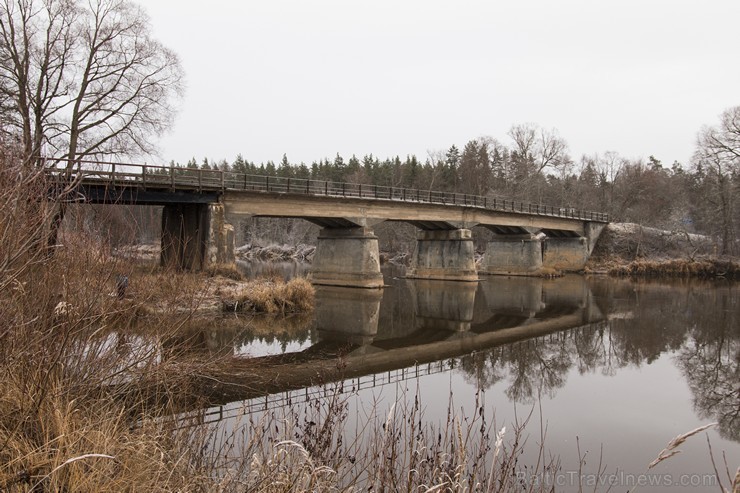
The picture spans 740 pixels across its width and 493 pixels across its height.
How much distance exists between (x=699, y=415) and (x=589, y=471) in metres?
4.70

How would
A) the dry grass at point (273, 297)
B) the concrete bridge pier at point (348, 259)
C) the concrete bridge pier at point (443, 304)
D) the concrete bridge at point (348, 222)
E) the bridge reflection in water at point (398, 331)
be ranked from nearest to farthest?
the bridge reflection in water at point (398, 331)
the dry grass at point (273, 297)
the concrete bridge pier at point (443, 304)
the concrete bridge at point (348, 222)
the concrete bridge pier at point (348, 259)

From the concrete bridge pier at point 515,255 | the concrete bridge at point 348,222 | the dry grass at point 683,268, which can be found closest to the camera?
the concrete bridge at point 348,222

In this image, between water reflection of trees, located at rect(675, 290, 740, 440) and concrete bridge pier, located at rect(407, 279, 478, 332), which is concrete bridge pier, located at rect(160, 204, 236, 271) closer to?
concrete bridge pier, located at rect(407, 279, 478, 332)

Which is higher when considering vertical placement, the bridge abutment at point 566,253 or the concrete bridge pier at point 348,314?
the bridge abutment at point 566,253

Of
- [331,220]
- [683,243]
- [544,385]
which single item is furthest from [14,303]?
[683,243]

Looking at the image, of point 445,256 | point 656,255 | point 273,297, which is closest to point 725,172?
point 656,255

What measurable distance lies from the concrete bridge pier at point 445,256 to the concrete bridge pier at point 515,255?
9.49 metres

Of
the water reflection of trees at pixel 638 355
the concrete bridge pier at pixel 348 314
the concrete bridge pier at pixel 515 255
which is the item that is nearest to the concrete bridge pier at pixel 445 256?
the concrete bridge pier at pixel 515 255

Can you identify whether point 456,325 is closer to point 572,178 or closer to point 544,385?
point 544,385

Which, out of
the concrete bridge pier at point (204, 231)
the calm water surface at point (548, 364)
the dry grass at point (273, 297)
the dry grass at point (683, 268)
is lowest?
the calm water surface at point (548, 364)

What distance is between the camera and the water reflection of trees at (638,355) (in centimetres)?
1292

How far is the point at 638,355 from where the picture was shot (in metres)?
17.8

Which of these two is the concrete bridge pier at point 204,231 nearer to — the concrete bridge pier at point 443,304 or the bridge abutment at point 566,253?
the concrete bridge pier at point 443,304

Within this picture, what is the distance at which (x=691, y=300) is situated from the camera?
32.8 metres
